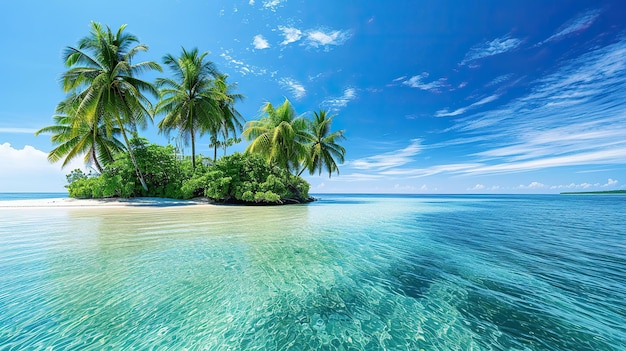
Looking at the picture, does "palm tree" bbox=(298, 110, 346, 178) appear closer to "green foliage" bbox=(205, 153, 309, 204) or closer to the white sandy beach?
"green foliage" bbox=(205, 153, 309, 204)

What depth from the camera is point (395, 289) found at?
337cm

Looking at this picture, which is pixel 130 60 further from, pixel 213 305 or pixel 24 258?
pixel 213 305

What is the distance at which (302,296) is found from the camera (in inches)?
122

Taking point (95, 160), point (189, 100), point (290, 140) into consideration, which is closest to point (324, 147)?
point (290, 140)

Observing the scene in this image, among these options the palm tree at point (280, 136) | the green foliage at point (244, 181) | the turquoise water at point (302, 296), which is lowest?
the turquoise water at point (302, 296)

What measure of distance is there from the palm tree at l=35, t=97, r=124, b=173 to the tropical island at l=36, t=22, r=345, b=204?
6 centimetres

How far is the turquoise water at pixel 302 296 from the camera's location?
2.21 meters

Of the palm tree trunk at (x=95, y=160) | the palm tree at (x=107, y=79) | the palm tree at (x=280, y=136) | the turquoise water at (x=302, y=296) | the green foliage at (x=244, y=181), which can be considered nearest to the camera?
the turquoise water at (x=302, y=296)

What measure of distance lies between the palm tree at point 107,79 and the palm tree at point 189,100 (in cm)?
166

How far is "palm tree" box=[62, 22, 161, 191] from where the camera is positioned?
1452 centimetres

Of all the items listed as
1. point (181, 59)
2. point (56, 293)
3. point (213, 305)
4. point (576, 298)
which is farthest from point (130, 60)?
point (576, 298)

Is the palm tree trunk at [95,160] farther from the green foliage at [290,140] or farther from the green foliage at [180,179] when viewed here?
the green foliage at [290,140]

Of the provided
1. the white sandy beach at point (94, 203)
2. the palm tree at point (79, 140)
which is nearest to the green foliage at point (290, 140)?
the white sandy beach at point (94, 203)

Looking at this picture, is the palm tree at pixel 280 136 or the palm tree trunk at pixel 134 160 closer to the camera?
the palm tree trunk at pixel 134 160
